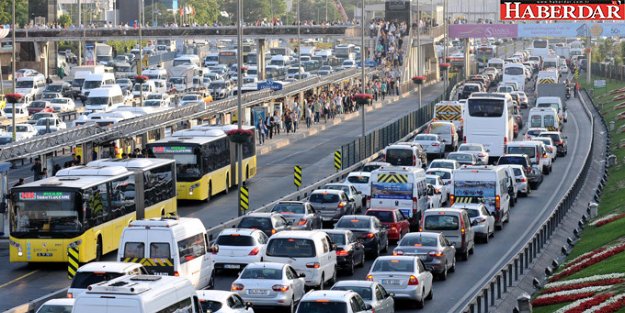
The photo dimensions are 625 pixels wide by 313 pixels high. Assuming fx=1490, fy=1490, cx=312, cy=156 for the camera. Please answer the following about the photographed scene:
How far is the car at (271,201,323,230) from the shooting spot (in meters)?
46.8

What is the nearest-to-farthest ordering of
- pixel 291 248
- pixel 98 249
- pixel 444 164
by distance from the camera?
pixel 291 248 → pixel 98 249 → pixel 444 164

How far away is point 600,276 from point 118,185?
1543cm

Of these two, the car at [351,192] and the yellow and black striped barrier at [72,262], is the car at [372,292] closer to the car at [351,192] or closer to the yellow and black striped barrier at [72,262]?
the yellow and black striped barrier at [72,262]

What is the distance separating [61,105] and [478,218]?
56.3 metres

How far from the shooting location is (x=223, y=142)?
59844 millimetres

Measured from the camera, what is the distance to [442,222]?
145 ft

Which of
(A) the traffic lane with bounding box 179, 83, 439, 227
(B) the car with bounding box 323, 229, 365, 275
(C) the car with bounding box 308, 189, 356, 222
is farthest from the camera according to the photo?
(A) the traffic lane with bounding box 179, 83, 439, 227

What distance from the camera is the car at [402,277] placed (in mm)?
35375

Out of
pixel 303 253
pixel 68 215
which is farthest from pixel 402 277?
pixel 68 215

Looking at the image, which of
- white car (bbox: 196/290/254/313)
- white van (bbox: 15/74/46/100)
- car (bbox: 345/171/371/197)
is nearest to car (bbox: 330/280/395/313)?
white car (bbox: 196/290/254/313)

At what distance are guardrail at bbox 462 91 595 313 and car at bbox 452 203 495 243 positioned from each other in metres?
2.06

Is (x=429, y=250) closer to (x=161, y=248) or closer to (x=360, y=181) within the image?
(x=161, y=248)

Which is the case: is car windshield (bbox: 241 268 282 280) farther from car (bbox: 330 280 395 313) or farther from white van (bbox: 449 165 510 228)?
white van (bbox: 449 165 510 228)

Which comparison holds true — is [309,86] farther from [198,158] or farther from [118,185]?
Answer: [118,185]
